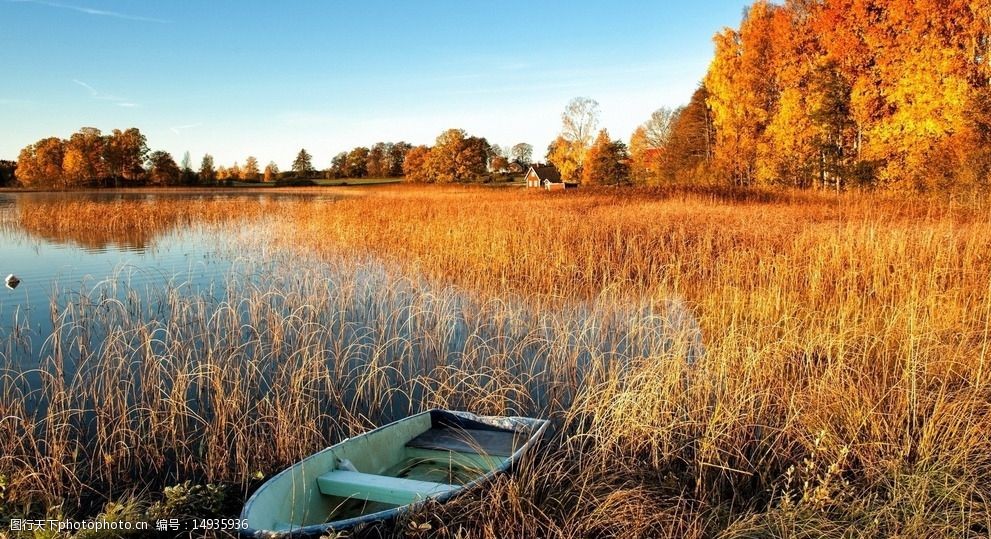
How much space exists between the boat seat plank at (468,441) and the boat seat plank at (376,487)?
2.00 ft

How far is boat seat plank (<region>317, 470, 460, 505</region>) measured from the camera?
3.13m

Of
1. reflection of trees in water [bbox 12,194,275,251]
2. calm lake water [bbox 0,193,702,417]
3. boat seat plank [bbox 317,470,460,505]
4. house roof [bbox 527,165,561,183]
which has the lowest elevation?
boat seat plank [bbox 317,470,460,505]

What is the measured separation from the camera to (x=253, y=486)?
3.79m

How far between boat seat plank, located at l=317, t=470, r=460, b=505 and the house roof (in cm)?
5678

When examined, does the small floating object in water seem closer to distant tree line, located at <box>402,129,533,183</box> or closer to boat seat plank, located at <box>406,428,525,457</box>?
boat seat plank, located at <box>406,428,525,457</box>

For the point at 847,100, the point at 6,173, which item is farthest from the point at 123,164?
the point at 847,100

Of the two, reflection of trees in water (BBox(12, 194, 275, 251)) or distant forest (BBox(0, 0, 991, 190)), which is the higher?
distant forest (BBox(0, 0, 991, 190))

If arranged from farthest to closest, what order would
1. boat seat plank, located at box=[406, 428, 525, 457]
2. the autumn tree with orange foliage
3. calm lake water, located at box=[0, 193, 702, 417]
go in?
the autumn tree with orange foliage
calm lake water, located at box=[0, 193, 702, 417]
boat seat plank, located at box=[406, 428, 525, 457]

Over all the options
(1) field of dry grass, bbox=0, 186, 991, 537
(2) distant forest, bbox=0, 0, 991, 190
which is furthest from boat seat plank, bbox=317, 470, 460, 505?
(2) distant forest, bbox=0, 0, 991, 190

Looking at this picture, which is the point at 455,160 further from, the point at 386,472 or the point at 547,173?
the point at 386,472

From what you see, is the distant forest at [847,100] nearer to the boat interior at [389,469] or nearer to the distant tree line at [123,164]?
the boat interior at [389,469]

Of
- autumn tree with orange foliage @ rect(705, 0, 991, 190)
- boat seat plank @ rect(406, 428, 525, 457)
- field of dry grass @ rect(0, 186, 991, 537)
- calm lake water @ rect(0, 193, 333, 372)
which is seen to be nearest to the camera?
field of dry grass @ rect(0, 186, 991, 537)

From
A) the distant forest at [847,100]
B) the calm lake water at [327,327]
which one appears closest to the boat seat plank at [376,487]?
the calm lake water at [327,327]

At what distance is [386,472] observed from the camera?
3.82 meters
